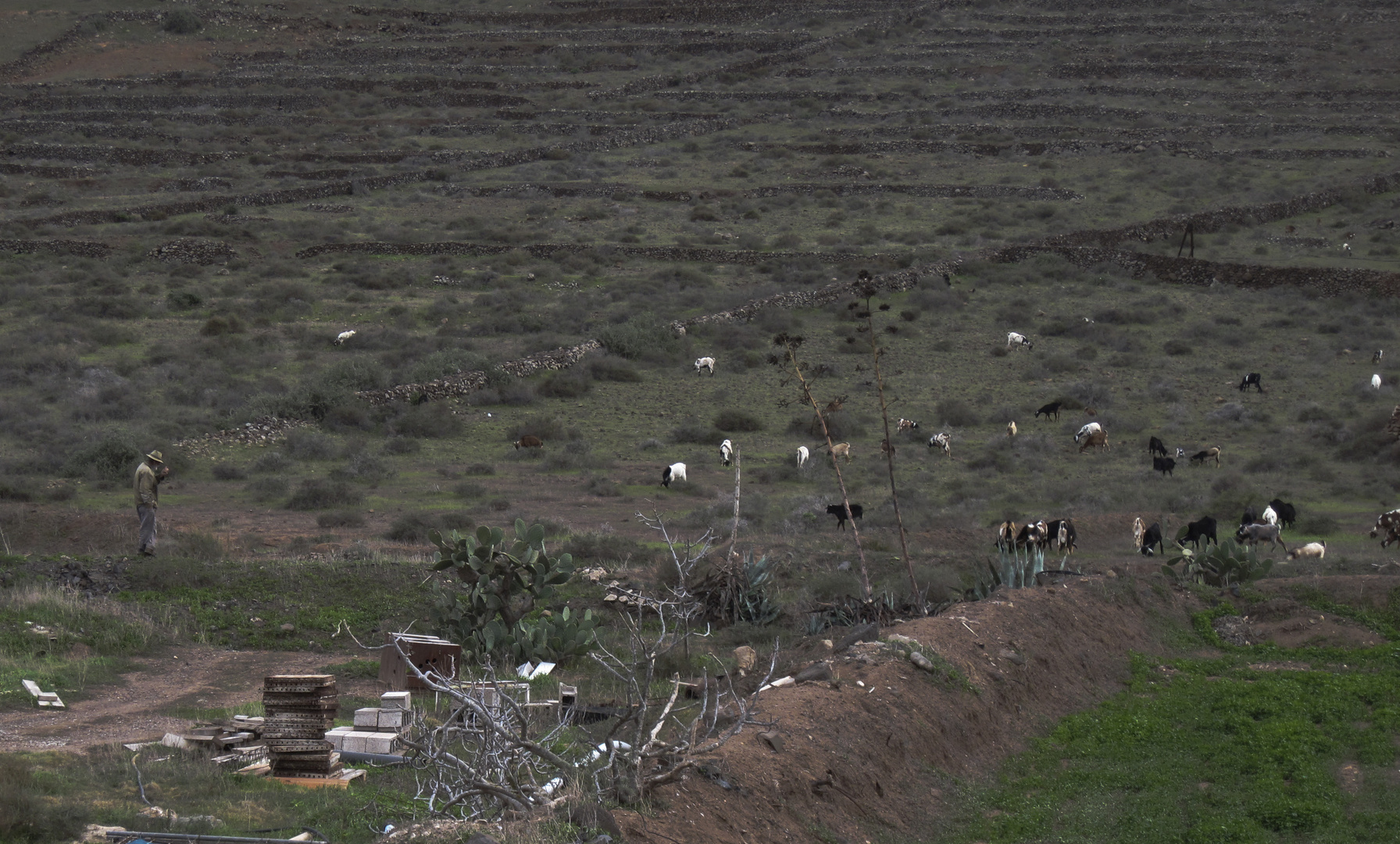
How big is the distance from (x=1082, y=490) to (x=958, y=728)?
13.3 m

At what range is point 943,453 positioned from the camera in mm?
25062

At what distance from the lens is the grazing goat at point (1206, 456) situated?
23.7 meters

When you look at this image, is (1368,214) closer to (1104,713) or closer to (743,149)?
(743,149)

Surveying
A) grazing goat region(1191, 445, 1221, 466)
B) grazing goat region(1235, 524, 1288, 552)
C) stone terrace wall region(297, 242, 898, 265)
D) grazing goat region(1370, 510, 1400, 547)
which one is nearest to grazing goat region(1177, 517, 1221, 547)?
grazing goat region(1235, 524, 1288, 552)

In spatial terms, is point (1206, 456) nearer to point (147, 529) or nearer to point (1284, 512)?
point (1284, 512)

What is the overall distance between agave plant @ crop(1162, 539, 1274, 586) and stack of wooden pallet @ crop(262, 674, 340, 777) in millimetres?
10554

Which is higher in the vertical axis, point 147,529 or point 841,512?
point 147,529

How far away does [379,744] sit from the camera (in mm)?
8336

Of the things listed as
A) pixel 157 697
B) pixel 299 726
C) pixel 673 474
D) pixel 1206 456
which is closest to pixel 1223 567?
pixel 1206 456

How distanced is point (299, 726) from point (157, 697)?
3672 mm

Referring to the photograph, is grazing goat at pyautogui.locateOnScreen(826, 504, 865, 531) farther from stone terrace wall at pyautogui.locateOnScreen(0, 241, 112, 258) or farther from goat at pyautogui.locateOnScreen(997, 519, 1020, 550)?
stone terrace wall at pyautogui.locateOnScreen(0, 241, 112, 258)

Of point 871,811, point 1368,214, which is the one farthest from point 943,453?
point 1368,214

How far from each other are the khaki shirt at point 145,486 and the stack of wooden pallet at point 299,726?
8.85 m

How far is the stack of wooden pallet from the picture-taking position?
7.79 m
